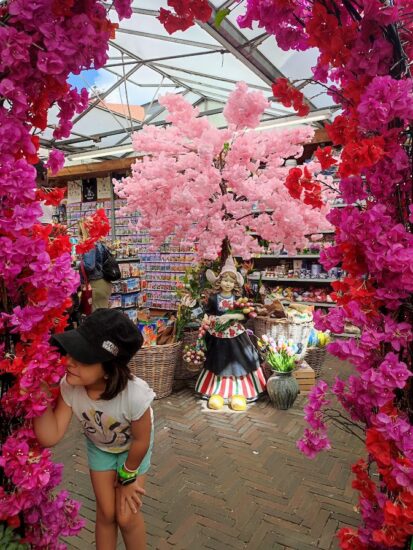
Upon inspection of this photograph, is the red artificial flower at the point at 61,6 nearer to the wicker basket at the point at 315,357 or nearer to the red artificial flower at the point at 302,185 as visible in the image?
the red artificial flower at the point at 302,185

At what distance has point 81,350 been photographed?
140 cm

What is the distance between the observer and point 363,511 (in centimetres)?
128

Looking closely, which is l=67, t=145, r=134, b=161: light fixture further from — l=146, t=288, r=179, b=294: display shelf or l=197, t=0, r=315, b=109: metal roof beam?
l=146, t=288, r=179, b=294: display shelf

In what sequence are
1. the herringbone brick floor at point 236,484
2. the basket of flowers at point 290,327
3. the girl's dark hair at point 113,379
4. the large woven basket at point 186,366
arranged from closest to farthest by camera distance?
the girl's dark hair at point 113,379 → the herringbone brick floor at point 236,484 → the basket of flowers at point 290,327 → the large woven basket at point 186,366

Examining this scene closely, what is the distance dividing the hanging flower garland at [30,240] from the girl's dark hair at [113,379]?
0.26 metres

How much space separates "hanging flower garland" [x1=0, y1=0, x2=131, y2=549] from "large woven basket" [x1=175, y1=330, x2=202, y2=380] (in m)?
2.82

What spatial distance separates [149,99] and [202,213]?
4.13 meters

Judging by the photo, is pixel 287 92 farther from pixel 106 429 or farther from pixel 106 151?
pixel 106 151

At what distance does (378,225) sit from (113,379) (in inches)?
41.0

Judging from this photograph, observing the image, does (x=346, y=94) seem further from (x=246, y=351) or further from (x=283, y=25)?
(x=246, y=351)

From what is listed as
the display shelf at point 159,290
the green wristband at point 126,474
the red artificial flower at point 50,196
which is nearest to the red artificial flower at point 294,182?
the red artificial flower at point 50,196

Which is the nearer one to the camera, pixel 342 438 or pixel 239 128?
pixel 342 438

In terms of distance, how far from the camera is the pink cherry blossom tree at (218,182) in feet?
11.3

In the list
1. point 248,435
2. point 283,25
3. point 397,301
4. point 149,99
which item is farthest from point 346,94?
point 149,99
